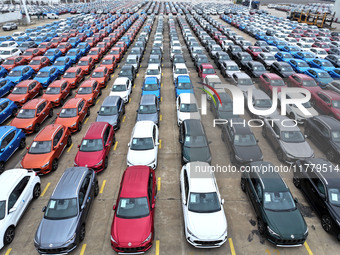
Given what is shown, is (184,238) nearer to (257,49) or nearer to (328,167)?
(328,167)

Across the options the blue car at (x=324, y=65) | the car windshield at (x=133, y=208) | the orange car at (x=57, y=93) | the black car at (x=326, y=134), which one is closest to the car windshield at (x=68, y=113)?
the orange car at (x=57, y=93)

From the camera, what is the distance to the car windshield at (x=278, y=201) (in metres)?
8.34

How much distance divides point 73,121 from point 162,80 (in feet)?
36.1

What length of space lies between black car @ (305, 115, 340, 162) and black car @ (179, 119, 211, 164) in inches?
259

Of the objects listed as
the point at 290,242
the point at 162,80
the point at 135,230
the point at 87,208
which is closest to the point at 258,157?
the point at 290,242

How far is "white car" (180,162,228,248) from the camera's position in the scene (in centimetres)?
773

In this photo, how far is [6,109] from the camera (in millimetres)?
15289

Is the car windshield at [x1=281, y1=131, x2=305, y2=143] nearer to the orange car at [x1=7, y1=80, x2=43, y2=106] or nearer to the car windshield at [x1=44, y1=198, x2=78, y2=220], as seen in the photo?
the car windshield at [x1=44, y1=198, x2=78, y2=220]

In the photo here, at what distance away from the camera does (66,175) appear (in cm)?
934

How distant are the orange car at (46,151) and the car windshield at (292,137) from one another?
12146 millimetres

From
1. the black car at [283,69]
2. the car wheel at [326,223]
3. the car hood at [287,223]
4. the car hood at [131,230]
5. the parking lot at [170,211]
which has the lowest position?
the parking lot at [170,211]

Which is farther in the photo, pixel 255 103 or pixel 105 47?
pixel 105 47

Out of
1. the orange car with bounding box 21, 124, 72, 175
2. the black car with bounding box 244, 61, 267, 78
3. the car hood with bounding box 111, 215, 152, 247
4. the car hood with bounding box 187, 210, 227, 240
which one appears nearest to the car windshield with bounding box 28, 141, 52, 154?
the orange car with bounding box 21, 124, 72, 175

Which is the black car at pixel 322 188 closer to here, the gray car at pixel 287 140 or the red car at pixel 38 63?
the gray car at pixel 287 140
